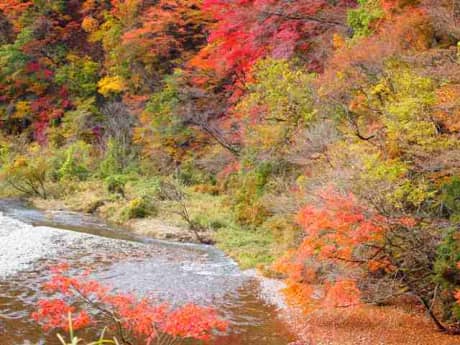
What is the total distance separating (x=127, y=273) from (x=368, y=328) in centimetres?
685

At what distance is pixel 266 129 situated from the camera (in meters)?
19.7

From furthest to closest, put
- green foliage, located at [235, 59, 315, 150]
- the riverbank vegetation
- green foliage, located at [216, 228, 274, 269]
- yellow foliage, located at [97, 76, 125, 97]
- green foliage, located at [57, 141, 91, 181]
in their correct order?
yellow foliage, located at [97, 76, 125, 97] < green foliage, located at [57, 141, 91, 181] < green foliage, located at [235, 59, 315, 150] < green foliage, located at [216, 228, 274, 269] < the riverbank vegetation

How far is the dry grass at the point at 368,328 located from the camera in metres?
10.4

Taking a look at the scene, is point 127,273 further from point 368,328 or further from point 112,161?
point 112,161

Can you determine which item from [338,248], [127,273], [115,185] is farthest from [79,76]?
[338,248]

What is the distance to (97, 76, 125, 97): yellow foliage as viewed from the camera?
36.0 meters

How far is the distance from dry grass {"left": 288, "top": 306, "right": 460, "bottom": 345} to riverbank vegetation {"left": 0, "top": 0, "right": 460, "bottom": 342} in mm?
304

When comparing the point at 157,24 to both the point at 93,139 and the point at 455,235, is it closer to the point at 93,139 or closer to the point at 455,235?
the point at 93,139

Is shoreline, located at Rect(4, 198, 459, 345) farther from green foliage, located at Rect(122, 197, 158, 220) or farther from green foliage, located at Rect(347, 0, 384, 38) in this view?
green foliage, located at Rect(122, 197, 158, 220)

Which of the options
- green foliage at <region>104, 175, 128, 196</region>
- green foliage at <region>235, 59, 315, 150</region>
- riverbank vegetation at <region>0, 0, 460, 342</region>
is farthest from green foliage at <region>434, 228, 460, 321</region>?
green foliage at <region>104, 175, 128, 196</region>

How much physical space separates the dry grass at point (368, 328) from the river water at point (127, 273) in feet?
1.70

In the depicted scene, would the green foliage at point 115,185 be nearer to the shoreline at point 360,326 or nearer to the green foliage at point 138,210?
the green foliage at point 138,210

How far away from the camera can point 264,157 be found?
2052 cm

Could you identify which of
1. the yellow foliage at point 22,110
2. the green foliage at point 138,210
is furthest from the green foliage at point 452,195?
the yellow foliage at point 22,110
